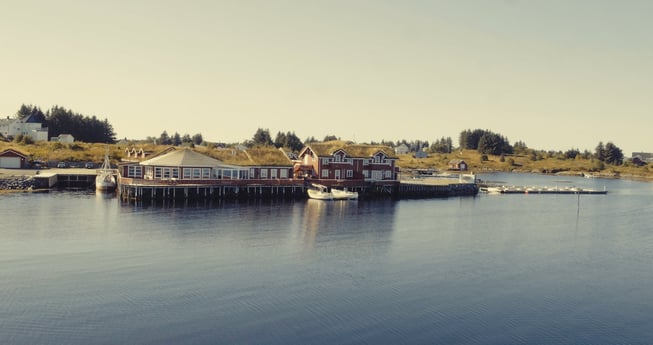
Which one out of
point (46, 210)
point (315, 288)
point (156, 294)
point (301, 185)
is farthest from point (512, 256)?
point (46, 210)

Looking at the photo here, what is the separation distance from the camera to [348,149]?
293ft

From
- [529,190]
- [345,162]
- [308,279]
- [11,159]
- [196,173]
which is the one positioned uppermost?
[345,162]

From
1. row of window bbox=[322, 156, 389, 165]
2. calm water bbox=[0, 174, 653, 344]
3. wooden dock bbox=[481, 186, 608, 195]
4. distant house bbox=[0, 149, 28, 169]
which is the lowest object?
calm water bbox=[0, 174, 653, 344]

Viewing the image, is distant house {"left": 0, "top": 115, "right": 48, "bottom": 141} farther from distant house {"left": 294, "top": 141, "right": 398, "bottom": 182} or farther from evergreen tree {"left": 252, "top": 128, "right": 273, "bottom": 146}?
distant house {"left": 294, "top": 141, "right": 398, "bottom": 182}

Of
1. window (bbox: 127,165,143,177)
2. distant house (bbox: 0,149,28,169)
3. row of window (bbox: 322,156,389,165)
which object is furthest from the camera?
distant house (bbox: 0,149,28,169)

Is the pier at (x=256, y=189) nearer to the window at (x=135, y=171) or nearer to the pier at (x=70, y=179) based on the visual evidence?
the window at (x=135, y=171)

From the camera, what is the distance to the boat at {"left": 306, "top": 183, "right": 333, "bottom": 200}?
81375mm

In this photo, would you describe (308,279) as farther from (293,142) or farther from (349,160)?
(293,142)

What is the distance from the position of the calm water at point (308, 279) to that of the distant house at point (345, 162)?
23.1 m

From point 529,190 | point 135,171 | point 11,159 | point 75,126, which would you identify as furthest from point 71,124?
point 529,190

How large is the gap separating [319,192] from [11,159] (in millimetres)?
60232

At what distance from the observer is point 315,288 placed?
110 ft

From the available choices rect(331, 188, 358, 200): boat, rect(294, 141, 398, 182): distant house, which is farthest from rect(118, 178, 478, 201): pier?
rect(331, 188, 358, 200): boat

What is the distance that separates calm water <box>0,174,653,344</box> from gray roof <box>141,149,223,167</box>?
41.1 feet
